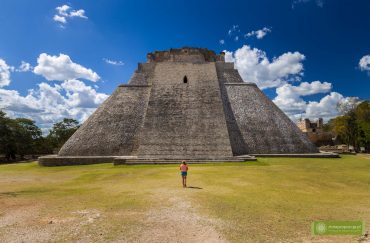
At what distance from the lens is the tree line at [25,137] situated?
111 ft

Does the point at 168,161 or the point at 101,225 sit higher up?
the point at 168,161

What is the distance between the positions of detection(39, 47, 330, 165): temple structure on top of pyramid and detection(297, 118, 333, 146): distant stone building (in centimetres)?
2345

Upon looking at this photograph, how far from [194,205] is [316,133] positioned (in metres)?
43.1

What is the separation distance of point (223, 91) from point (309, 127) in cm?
2859

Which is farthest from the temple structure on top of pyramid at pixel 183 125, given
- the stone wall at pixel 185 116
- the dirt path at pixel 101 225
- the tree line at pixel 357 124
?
the tree line at pixel 357 124

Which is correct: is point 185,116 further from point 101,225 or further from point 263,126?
point 101,225

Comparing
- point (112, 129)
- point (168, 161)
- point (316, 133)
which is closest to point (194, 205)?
point (168, 161)

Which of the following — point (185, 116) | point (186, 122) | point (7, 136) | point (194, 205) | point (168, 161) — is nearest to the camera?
point (194, 205)

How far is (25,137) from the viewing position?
3622cm

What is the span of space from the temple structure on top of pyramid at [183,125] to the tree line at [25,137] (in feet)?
38.6

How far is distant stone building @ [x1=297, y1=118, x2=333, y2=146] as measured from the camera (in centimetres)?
4416

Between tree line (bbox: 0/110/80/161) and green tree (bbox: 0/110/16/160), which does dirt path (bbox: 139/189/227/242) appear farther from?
green tree (bbox: 0/110/16/160)

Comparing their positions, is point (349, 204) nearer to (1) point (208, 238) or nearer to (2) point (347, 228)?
(2) point (347, 228)

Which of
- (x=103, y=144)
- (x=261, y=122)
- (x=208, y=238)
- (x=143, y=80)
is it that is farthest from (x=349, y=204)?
(x=143, y=80)
